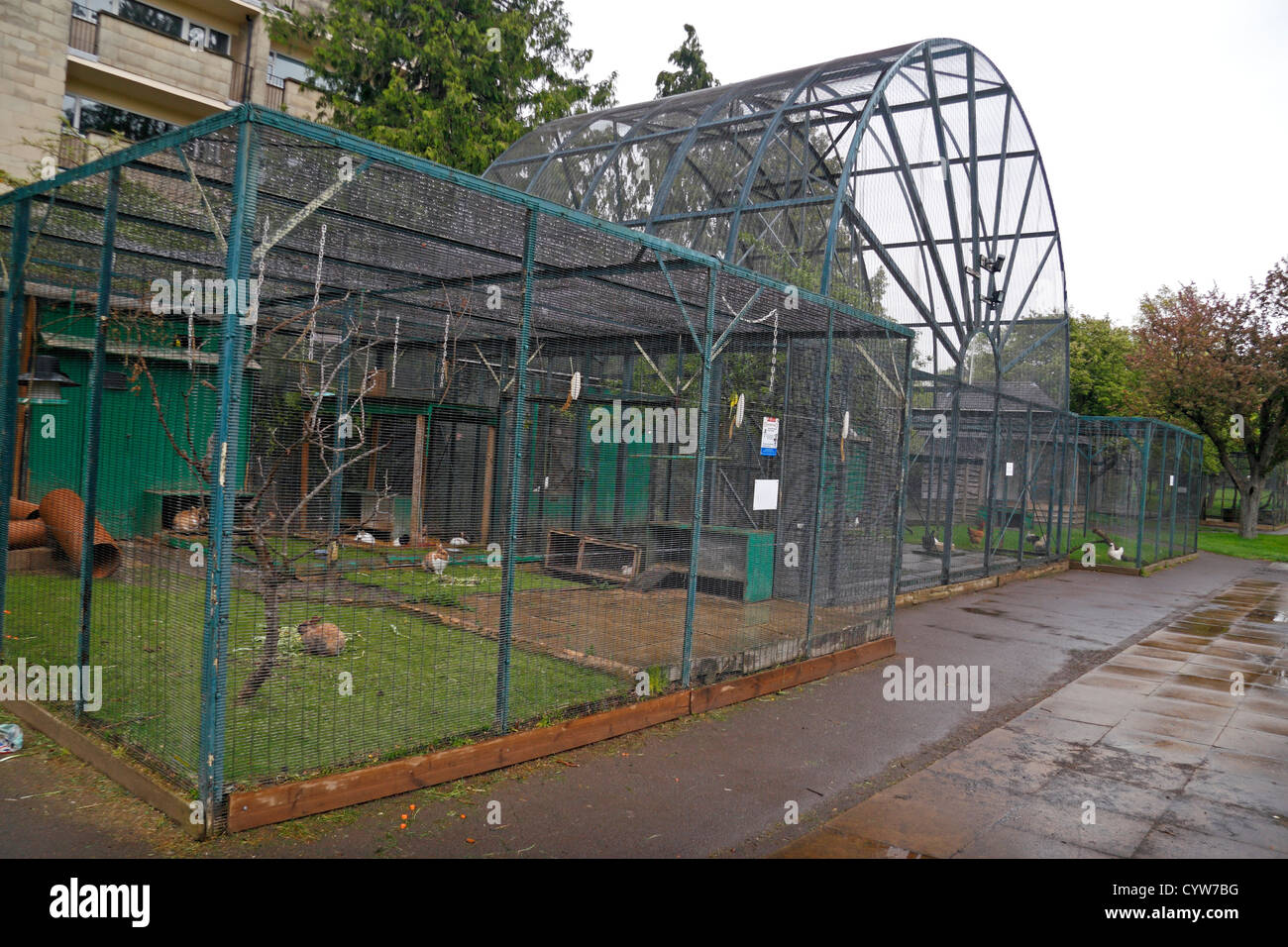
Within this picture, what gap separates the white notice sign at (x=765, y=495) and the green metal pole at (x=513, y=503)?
2.57 meters

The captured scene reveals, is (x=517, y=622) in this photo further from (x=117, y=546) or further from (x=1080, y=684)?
(x=1080, y=684)

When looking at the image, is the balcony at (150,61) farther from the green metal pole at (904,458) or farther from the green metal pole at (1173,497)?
the green metal pole at (1173,497)

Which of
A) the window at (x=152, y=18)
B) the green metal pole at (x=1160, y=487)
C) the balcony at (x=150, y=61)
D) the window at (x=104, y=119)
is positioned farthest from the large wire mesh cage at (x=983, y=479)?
the window at (x=152, y=18)

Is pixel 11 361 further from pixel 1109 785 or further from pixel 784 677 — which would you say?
pixel 1109 785

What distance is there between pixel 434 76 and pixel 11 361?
13.1 metres

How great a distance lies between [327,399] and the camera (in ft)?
32.5

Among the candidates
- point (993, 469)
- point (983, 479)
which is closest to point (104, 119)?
point (993, 469)

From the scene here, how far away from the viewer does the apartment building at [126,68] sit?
16281 millimetres

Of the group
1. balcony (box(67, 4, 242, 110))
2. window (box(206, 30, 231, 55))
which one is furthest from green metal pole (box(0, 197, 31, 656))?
window (box(206, 30, 231, 55))

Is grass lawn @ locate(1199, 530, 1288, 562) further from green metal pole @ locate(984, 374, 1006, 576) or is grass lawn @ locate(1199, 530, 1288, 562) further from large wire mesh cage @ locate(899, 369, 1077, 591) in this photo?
green metal pole @ locate(984, 374, 1006, 576)

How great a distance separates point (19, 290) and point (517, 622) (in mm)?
4286

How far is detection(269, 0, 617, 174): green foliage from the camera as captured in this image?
631 inches

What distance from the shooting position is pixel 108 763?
4305 millimetres
